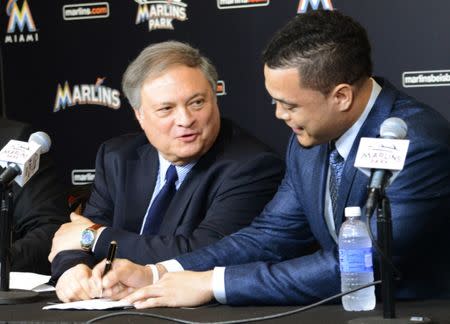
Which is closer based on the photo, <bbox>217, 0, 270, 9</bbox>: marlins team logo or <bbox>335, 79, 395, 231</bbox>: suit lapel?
<bbox>335, 79, 395, 231</bbox>: suit lapel

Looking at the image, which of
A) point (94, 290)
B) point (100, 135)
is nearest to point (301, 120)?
point (94, 290)

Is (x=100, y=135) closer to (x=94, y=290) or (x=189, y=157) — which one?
(x=189, y=157)

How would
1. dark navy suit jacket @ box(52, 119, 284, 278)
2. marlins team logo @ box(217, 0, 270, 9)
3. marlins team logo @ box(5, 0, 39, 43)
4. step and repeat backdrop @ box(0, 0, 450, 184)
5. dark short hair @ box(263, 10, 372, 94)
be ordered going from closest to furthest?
dark short hair @ box(263, 10, 372, 94) < dark navy suit jacket @ box(52, 119, 284, 278) < step and repeat backdrop @ box(0, 0, 450, 184) < marlins team logo @ box(217, 0, 270, 9) < marlins team logo @ box(5, 0, 39, 43)

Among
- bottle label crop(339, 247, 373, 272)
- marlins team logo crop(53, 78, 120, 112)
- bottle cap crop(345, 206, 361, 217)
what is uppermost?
bottle cap crop(345, 206, 361, 217)

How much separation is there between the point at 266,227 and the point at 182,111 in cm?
73

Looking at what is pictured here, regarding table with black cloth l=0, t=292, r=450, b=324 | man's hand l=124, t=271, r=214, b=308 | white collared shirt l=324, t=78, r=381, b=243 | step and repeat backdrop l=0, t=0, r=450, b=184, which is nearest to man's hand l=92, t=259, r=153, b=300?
man's hand l=124, t=271, r=214, b=308

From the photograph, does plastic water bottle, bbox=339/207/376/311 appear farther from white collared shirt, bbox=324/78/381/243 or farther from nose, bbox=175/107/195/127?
nose, bbox=175/107/195/127

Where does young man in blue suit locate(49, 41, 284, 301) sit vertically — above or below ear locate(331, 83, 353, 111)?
below

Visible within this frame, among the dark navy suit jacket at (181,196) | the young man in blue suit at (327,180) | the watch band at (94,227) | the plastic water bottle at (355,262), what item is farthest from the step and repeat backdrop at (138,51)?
the plastic water bottle at (355,262)

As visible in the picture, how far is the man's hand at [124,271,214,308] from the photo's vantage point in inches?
119

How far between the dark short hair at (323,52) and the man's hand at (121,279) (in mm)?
792

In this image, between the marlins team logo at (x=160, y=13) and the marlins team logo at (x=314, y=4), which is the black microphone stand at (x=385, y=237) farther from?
the marlins team logo at (x=160, y=13)

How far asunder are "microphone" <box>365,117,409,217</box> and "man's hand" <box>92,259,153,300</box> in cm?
102

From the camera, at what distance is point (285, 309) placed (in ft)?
9.53
